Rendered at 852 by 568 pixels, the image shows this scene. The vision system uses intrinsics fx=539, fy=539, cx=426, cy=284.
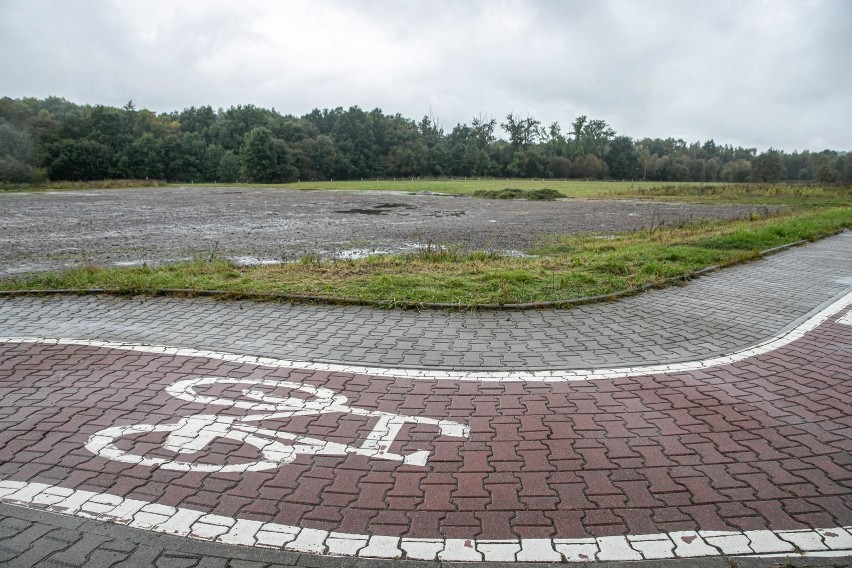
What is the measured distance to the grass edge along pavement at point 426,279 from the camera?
8992mm

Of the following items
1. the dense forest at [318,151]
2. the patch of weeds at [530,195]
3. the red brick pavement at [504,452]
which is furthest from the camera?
the dense forest at [318,151]

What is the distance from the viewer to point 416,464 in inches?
166

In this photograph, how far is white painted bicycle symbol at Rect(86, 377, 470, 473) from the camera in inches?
167

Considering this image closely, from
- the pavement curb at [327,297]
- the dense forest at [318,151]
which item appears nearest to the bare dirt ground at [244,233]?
the pavement curb at [327,297]

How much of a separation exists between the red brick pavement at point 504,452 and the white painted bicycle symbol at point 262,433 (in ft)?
0.29

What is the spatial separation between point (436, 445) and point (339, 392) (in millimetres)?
1419

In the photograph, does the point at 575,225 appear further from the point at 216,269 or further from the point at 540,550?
the point at 540,550

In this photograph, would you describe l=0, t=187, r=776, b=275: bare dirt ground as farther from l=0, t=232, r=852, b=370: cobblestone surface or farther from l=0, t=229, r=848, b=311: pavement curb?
l=0, t=232, r=852, b=370: cobblestone surface

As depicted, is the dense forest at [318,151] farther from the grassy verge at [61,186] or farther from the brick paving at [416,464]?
the brick paving at [416,464]

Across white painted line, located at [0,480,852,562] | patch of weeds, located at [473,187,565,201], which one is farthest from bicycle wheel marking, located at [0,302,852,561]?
patch of weeds, located at [473,187,565,201]

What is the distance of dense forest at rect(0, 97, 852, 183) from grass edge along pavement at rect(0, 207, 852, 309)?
7445 centimetres

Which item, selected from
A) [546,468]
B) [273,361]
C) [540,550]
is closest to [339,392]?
[273,361]

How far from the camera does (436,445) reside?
4.49 m

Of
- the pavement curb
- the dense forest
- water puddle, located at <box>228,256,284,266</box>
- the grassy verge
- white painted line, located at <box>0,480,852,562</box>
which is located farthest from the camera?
the dense forest
